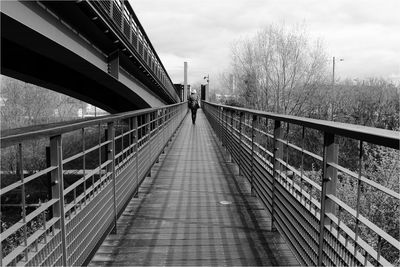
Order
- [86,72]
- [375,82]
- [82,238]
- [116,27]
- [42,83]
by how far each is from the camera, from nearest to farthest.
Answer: [82,238], [116,27], [86,72], [42,83], [375,82]

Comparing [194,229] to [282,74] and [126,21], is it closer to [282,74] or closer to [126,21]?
[126,21]

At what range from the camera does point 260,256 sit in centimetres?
360

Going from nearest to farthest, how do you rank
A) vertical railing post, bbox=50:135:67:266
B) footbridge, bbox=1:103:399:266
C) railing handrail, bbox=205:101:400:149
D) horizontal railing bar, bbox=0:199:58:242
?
railing handrail, bbox=205:101:400:149
horizontal railing bar, bbox=0:199:58:242
footbridge, bbox=1:103:399:266
vertical railing post, bbox=50:135:67:266

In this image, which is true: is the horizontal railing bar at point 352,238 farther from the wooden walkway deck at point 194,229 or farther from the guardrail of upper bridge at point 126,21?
the guardrail of upper bridge at point 126,21

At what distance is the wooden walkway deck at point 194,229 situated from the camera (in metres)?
3.59

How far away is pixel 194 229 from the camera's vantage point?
14.4 feet

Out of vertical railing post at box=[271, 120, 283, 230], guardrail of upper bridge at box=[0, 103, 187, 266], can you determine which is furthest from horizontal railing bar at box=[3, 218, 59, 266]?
vertical railing post at box=[271, 120, 283, 230]

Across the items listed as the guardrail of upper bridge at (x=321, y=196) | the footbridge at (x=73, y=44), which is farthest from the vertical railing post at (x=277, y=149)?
the footbridge at (x=73, y=44)

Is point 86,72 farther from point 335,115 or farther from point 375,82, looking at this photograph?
point 375,82

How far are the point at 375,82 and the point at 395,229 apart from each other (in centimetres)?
3109

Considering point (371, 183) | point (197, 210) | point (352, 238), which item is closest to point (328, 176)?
point (352, 238)

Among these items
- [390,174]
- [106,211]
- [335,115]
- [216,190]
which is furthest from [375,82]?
[106,211]

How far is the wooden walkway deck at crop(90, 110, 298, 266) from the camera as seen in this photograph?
3587mm

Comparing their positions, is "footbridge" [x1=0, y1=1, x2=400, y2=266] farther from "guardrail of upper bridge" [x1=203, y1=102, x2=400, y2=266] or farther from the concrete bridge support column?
the concrete bridge support column
